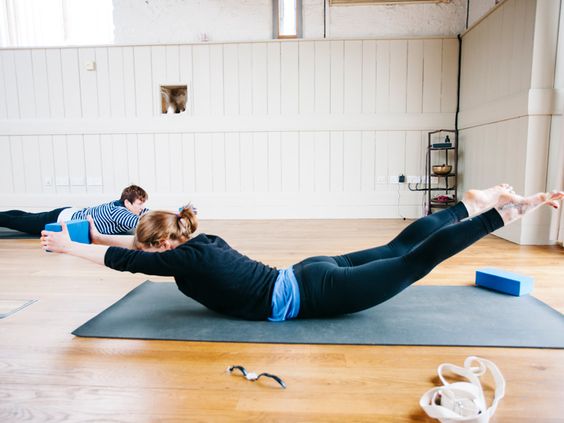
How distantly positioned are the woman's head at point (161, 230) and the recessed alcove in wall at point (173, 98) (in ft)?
12.1

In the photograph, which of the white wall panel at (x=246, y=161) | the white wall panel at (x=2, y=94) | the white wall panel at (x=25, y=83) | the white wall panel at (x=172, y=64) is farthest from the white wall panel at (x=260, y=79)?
the white wall panel at (x=2, y=94)

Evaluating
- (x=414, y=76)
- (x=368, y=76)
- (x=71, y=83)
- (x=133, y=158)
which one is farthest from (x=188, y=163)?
(x=414, y=76)

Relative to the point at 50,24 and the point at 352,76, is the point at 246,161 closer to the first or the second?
the point at 352,76

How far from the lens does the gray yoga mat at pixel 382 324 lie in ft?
4.99

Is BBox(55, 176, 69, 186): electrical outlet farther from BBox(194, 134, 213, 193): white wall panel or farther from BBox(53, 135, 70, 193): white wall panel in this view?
BBox(194, 134, 213, 193): white wall panel

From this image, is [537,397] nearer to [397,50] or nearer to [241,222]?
[241,222]

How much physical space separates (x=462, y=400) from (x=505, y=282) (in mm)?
1153

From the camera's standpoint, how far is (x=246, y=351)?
4.77 ft

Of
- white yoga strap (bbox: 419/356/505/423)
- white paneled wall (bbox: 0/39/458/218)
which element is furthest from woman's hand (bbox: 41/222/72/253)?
white paneled wall (bbox: 0/39/458/218)

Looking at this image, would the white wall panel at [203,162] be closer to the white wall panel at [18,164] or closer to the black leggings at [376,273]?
the white wall panel at [18,164]

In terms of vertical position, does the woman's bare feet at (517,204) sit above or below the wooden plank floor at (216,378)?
above

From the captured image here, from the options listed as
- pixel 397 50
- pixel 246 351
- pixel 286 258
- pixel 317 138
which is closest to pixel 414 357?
pixel 246 351

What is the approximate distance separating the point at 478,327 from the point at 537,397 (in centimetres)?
48

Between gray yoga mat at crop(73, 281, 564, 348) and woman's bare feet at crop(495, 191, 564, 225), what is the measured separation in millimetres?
441
